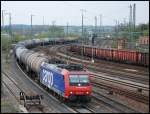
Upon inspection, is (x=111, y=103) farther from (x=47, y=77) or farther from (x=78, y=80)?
(x=47, y=77)

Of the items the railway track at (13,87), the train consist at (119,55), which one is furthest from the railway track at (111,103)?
the train consist at (119,55)

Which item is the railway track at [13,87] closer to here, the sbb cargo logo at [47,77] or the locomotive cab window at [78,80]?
the sbb cargo logo at [47,77]

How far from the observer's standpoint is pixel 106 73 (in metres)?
49.3

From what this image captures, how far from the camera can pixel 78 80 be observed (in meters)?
29.3

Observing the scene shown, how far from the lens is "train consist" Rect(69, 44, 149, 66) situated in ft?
186

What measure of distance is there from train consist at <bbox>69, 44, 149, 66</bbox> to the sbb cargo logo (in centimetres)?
2109

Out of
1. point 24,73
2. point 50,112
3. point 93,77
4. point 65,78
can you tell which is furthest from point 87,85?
point 24,73

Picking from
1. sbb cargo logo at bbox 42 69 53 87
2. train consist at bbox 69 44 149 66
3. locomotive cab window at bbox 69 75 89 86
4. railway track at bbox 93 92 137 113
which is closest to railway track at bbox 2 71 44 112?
sbb cargo logo at bbox 42 69 53 87

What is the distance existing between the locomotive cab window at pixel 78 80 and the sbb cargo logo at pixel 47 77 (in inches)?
166

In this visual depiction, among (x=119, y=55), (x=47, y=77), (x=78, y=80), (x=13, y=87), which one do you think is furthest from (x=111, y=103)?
(x=119, y=55)

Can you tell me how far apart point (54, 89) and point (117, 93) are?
5130mm

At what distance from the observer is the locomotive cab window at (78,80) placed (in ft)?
96.0

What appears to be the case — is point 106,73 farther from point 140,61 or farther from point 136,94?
point 136,94

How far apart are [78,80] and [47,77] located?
645cm
